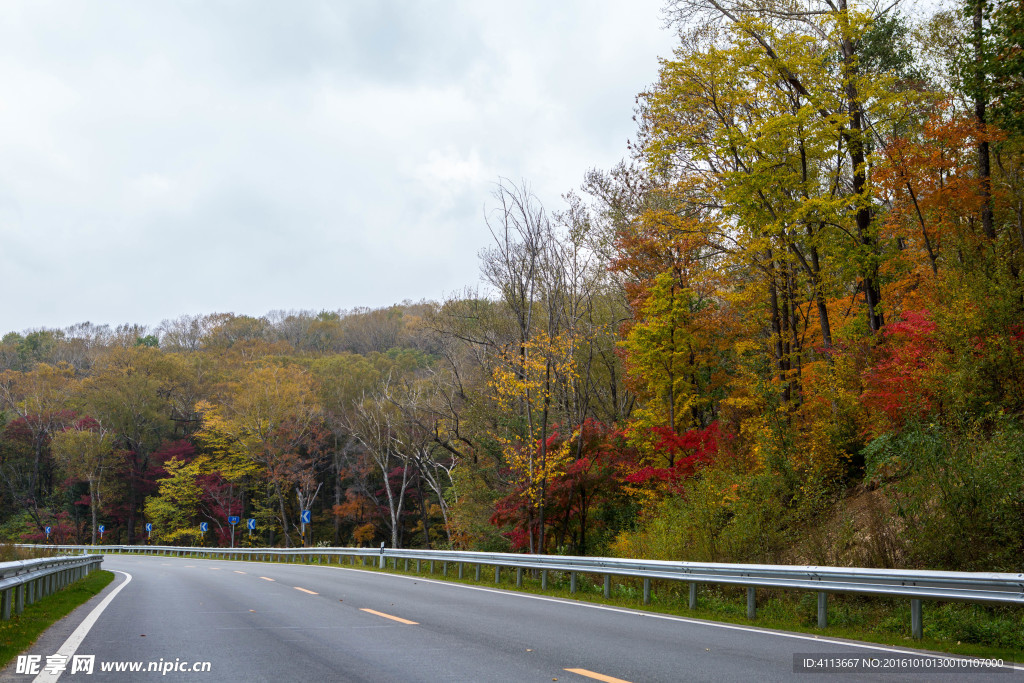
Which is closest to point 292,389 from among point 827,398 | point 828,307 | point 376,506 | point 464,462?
point 376,506

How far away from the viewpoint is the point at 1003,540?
33.6ft

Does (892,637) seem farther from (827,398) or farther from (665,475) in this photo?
(665,475)

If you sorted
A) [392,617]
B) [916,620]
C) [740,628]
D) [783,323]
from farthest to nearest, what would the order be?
[783,323]
[392,617]
[740,628]
[916,620]

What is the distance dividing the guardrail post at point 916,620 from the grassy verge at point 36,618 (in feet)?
31.0

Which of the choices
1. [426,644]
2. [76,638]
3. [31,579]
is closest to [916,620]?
[426,644]

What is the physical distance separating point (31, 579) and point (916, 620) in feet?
40.2

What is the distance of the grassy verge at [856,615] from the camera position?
822cm

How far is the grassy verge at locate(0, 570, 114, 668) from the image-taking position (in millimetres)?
8000

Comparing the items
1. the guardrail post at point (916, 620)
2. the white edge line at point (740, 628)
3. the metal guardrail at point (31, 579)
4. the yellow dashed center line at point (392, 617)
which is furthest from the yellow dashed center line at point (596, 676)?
the metal guardrail at point (31, 579)

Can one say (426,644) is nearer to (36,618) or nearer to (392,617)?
(392,617)

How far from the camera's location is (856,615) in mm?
10109

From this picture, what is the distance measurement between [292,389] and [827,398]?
49.8 metres

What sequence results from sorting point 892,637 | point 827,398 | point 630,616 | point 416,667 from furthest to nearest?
1. point 827,398
2. point 630,616
3. point 892,637
4. point 416,667

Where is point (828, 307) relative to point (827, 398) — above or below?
above
